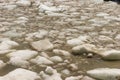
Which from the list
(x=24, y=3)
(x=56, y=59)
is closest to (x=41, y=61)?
(x=56, y=59)

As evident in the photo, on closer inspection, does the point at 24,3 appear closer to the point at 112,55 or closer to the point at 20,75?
the point at 112,55

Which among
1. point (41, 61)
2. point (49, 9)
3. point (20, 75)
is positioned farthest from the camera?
point (49, 9)

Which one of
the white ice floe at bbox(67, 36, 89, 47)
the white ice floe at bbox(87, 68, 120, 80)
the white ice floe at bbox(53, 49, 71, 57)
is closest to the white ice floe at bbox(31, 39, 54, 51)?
the white ice floe at bbox(53, 49, 71, 57)

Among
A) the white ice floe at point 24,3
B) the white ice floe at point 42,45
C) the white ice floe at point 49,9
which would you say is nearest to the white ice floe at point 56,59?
the white ice floe at point 42,45

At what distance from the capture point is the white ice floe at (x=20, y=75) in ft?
8.68

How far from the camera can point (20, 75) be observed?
2697 mm

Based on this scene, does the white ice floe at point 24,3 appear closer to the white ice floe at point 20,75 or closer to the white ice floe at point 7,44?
the white ice floe at point 7,44

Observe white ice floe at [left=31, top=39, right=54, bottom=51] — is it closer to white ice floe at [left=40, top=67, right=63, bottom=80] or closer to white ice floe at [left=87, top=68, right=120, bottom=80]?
white ice floe at [left=40, top=67, right=63, bottom=80]

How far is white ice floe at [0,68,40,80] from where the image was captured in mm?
2646

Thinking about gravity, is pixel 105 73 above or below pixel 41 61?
below

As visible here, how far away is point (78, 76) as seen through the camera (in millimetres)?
2768

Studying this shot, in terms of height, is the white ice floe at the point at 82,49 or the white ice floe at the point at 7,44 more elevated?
the white ice floe at the point at 7,44

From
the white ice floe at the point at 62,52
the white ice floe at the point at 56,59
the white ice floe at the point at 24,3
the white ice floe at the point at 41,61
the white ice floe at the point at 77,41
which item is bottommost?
the white ice floe at the point at 41,61

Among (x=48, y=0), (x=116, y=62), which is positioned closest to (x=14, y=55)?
(x=116, y=62)
